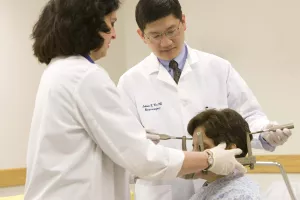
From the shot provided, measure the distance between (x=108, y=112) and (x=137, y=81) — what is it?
79 centimetres

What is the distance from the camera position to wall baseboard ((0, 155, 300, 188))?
2.80 metres

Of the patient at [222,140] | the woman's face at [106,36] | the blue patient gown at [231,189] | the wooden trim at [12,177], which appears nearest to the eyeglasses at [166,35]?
the patient at [222,140]

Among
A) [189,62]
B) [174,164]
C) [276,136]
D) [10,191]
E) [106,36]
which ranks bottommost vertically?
[10,191]

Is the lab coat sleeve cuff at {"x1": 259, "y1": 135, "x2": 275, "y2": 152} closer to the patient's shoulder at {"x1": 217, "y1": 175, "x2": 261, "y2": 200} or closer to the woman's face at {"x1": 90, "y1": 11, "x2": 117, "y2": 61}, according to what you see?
the patient's shoulder at {"x1": 217, "y1": 175, "x2": 261, "y2": 200}

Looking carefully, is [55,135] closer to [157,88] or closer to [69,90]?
[69,90]

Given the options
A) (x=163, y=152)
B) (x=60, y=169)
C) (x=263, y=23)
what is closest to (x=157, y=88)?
(x=163, y=152)

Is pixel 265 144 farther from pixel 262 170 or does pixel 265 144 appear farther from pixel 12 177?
pixel 12 177

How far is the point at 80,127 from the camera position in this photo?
116 centimetres

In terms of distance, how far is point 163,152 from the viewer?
120 centimetres

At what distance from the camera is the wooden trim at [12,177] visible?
3.03 meters

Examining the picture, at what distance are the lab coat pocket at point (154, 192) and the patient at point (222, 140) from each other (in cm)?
17

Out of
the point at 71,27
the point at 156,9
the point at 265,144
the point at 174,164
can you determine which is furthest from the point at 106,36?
the point at 265,144

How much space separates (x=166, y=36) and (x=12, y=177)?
1.86 meters

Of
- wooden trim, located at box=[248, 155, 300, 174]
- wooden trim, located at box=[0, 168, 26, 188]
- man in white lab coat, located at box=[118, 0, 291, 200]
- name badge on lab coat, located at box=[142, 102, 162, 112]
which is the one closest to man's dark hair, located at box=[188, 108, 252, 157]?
man in white lab coat, located at box=[118, 0, 291, 200]
